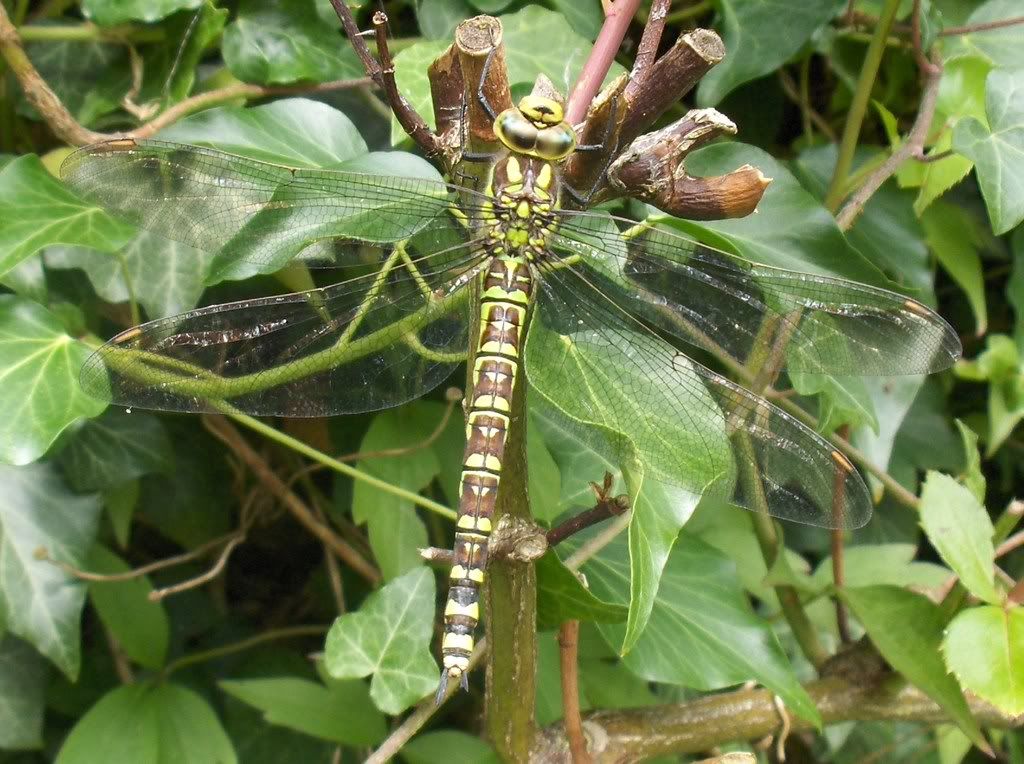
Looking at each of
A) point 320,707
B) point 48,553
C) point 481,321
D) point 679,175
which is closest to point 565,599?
point 481,321

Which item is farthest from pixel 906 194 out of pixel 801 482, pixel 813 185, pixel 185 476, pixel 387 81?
pixel 185 476

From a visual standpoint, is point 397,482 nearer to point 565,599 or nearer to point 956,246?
point 565,599

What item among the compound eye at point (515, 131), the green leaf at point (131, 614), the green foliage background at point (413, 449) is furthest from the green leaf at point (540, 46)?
the green leaf at point (131, 614)

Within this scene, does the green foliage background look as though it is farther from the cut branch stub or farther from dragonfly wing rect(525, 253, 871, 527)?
the cut branch stub

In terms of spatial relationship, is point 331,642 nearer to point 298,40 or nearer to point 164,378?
point 164,378

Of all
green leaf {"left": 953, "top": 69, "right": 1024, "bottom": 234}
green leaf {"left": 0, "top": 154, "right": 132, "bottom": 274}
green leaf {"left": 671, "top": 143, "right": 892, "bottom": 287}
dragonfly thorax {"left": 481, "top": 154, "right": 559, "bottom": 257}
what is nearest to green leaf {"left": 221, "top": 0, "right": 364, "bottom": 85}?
green leaf {"left": 0, "top": 154, "right": 132, "bottom": 274}

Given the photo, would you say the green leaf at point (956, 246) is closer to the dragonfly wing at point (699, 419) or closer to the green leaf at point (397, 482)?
the dragonfly wing at point (699, 419)
